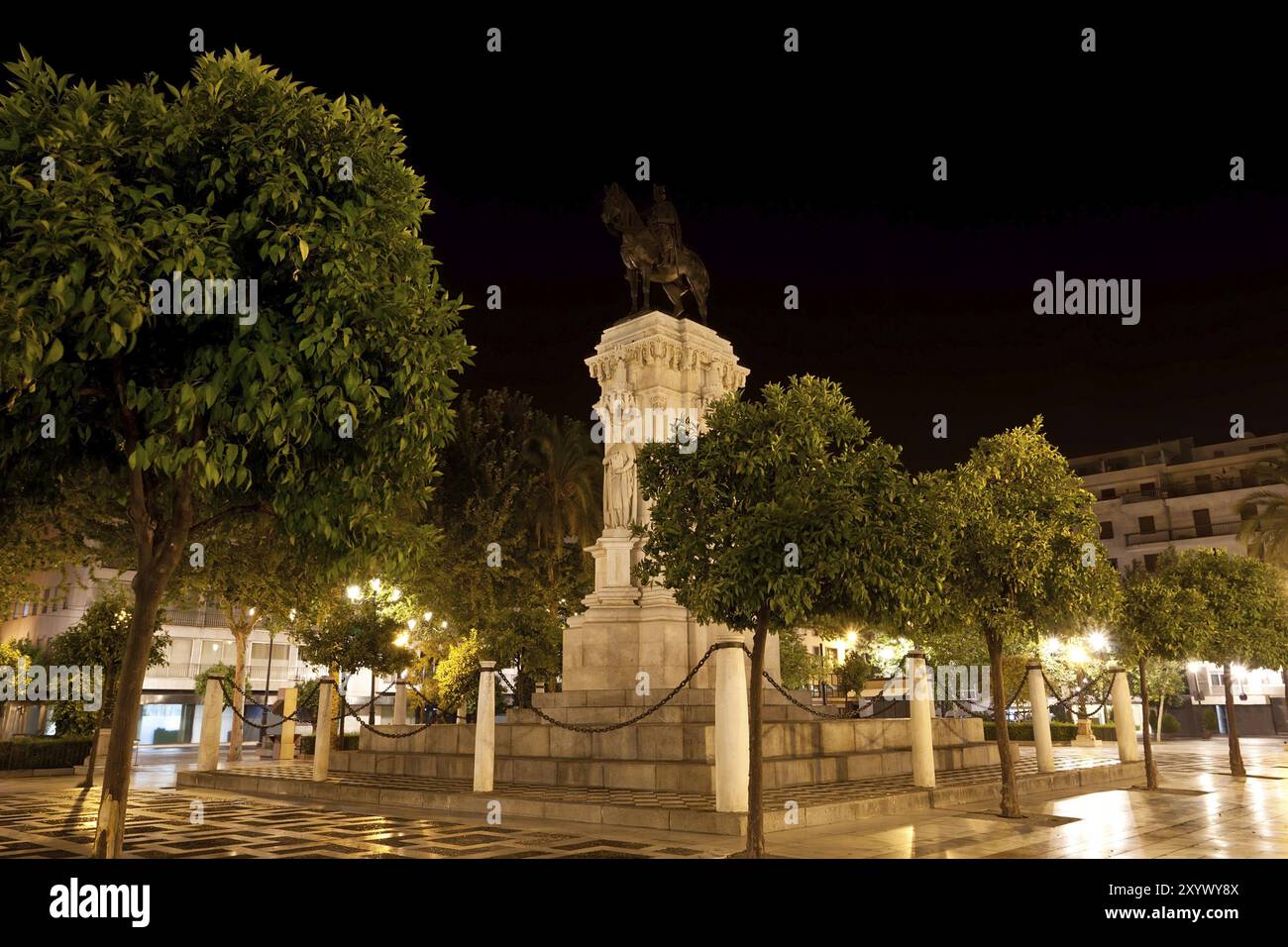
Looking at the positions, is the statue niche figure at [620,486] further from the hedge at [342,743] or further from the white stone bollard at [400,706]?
the hedge at [342,743]

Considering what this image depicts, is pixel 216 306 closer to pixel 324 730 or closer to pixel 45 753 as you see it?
pixel 324 730

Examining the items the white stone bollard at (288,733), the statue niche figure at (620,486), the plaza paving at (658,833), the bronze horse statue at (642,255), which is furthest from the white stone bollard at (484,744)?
the white stone bollard at (288,733)

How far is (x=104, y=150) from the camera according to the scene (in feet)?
25.4

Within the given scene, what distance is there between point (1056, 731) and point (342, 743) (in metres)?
30.6

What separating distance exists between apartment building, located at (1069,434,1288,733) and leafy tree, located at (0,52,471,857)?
60.0 m

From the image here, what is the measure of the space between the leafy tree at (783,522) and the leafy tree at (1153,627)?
9589 mm

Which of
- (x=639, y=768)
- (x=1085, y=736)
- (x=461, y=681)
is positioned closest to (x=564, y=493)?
(x=461, y=681)

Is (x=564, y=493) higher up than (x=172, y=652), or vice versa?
(x=564, y=493)

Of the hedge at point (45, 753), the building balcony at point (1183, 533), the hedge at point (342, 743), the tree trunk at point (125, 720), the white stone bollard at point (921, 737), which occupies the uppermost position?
the building balcony at point (1183, 533)

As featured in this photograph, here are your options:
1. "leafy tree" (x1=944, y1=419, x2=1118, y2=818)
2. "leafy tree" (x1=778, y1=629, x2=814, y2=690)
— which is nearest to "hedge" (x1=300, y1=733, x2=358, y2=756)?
"leafy tree" (x1=778, y1=629, x2=814, y2=690)

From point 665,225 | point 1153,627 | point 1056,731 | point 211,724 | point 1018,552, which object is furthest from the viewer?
point 1056,731

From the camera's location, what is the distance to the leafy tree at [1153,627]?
18.1m

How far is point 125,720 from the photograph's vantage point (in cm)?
828

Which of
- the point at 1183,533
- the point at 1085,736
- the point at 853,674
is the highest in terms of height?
the point at 1183,533
